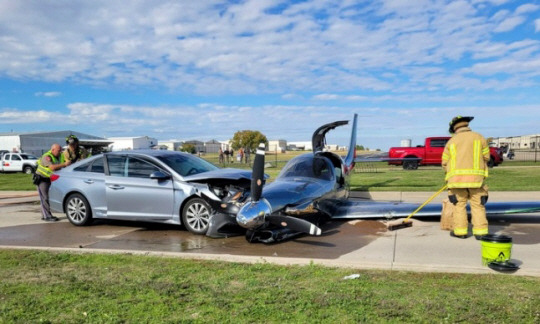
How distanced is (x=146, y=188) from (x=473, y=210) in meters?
6.16

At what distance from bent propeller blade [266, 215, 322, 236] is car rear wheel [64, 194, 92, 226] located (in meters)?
4.79

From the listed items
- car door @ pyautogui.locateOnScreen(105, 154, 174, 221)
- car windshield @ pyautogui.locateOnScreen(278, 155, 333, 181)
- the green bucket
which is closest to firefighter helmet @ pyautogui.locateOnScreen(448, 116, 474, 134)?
the green bucket

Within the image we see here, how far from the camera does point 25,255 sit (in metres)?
6.51

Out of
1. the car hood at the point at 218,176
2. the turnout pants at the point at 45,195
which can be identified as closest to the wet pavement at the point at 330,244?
the turnout pants at the point at 45,195

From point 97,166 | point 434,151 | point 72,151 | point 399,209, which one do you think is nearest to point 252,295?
point 399,209

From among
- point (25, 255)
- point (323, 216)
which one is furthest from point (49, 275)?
point (323, 216)

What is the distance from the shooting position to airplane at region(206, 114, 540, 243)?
662 centimetres

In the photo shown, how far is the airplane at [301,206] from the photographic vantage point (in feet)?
21.7

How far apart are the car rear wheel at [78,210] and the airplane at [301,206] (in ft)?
11.3

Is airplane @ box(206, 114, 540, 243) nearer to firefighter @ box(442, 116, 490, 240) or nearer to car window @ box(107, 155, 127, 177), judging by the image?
firefighter @ box(442, 116, 490, 240)

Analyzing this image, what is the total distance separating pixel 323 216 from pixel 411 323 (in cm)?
469

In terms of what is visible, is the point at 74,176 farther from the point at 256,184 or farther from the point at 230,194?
the point at 256,184

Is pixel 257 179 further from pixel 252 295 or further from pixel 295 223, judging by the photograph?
pixel 252 295

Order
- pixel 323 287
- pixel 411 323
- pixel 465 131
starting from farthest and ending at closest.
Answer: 1. pixel 465 131
2. pixel 323 287
3. pixel 411 323
